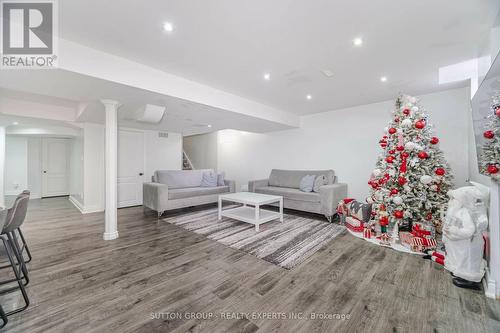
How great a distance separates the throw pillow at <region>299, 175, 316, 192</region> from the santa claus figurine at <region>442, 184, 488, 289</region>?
8.20ft

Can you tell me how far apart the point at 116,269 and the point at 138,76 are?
2.28 meters

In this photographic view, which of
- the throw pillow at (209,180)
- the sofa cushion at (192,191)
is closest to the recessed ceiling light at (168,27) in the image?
the sofa cushion at (192,191)

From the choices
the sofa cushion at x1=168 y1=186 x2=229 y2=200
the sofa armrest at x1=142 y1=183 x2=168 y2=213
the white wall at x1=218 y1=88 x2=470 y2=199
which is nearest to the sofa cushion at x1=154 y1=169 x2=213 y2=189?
the sofa cushion at x1=168 y1=186 x2=229 y2=200

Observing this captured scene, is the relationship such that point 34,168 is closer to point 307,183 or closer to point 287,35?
point 307,183

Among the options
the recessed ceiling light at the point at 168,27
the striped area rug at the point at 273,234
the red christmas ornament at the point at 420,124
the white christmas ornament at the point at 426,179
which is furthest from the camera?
the red christmas ornament at the point at 420,124

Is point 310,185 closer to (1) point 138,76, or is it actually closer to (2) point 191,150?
(1) point 138,76

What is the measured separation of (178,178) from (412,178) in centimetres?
477

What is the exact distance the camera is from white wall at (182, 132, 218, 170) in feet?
25.5

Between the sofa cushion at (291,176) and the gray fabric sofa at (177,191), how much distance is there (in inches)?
47.4

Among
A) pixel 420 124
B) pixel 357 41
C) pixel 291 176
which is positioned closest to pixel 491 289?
pixel 420 124

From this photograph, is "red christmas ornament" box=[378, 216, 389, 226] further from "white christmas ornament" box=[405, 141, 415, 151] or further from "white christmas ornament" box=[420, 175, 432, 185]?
"white christmas ornament" box=[405, 141, 415, 151]

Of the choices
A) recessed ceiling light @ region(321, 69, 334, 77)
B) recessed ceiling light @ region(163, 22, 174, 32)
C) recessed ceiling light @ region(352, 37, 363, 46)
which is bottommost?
recessed ceiling light @ region(352, 37, 363, 46)

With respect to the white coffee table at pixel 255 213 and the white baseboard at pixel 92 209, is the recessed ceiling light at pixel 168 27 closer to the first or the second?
A: the white coffee table at pixel 255 213

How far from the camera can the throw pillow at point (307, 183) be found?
4423mm
